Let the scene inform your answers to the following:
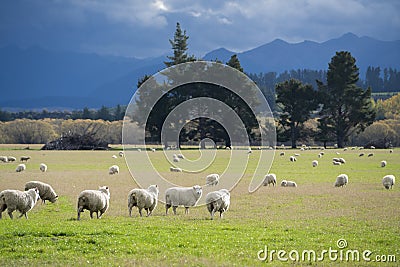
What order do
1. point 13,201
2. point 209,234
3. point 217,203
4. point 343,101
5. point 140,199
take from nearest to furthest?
point 209,234, point 13,201, point 217,203, point 140,199, point 343,101

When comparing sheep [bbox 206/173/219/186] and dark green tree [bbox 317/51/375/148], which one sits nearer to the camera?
sheep [bbox 206/173/219/186]

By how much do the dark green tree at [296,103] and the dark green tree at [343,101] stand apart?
6.59 feet

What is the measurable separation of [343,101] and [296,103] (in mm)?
7515

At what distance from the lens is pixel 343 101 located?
83750 millimetres

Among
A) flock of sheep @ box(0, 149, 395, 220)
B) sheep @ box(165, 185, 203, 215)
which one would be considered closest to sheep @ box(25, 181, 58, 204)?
flock of sheep @ box(0, 149, 395, 220)

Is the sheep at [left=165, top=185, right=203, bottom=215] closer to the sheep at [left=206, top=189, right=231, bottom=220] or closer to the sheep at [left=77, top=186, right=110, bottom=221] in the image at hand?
the sheep at [left=206, top=189, right=231, bottom=220]

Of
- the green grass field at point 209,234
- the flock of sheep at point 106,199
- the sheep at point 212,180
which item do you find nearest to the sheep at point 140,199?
the flock of sheep at point 106,199

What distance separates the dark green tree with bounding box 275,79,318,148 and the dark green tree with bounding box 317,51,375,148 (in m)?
2.01

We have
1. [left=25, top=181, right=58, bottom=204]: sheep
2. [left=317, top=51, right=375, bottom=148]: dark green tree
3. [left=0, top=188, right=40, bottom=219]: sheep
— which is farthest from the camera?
[left=317, top=51, right=375, bottom=148]: dark green tree

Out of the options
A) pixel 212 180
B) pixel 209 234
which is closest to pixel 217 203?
pixel 209 234

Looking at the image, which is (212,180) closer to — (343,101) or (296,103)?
(296,103)

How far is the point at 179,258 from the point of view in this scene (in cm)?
1076

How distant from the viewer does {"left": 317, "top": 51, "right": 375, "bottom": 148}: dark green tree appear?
82938 mm

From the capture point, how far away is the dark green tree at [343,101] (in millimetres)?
82938
